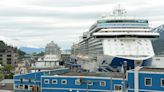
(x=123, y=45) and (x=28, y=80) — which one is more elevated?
(x=123, y=45)

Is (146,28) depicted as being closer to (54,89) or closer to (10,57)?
(54,89)

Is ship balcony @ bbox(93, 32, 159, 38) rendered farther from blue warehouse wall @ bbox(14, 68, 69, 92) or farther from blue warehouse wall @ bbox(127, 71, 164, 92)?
blue warehouse wall @ bbox(127, 71, 164, 92)

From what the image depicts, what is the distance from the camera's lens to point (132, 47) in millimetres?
63750

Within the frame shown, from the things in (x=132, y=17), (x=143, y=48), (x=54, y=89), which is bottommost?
(x=54, y=89)

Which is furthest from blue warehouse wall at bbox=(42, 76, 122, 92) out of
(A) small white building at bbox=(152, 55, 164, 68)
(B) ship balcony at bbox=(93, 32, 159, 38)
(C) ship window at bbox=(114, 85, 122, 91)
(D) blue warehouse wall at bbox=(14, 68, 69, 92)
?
(A) small white building at bbox=(152, 55, 164, 68)

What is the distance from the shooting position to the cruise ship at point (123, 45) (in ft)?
202

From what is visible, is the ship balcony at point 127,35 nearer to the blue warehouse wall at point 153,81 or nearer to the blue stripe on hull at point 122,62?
the blue stripe on hull at point 122,62

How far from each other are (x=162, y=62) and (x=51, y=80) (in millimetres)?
22912

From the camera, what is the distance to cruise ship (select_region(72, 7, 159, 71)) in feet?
202

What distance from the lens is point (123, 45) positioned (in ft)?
209

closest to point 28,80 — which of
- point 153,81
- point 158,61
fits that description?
point 158,61

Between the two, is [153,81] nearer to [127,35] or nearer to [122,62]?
[122,62]

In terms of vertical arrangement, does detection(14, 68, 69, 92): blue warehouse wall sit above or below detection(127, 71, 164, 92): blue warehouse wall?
below

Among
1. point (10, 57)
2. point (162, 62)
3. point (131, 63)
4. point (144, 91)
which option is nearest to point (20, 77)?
point (131, 63)
